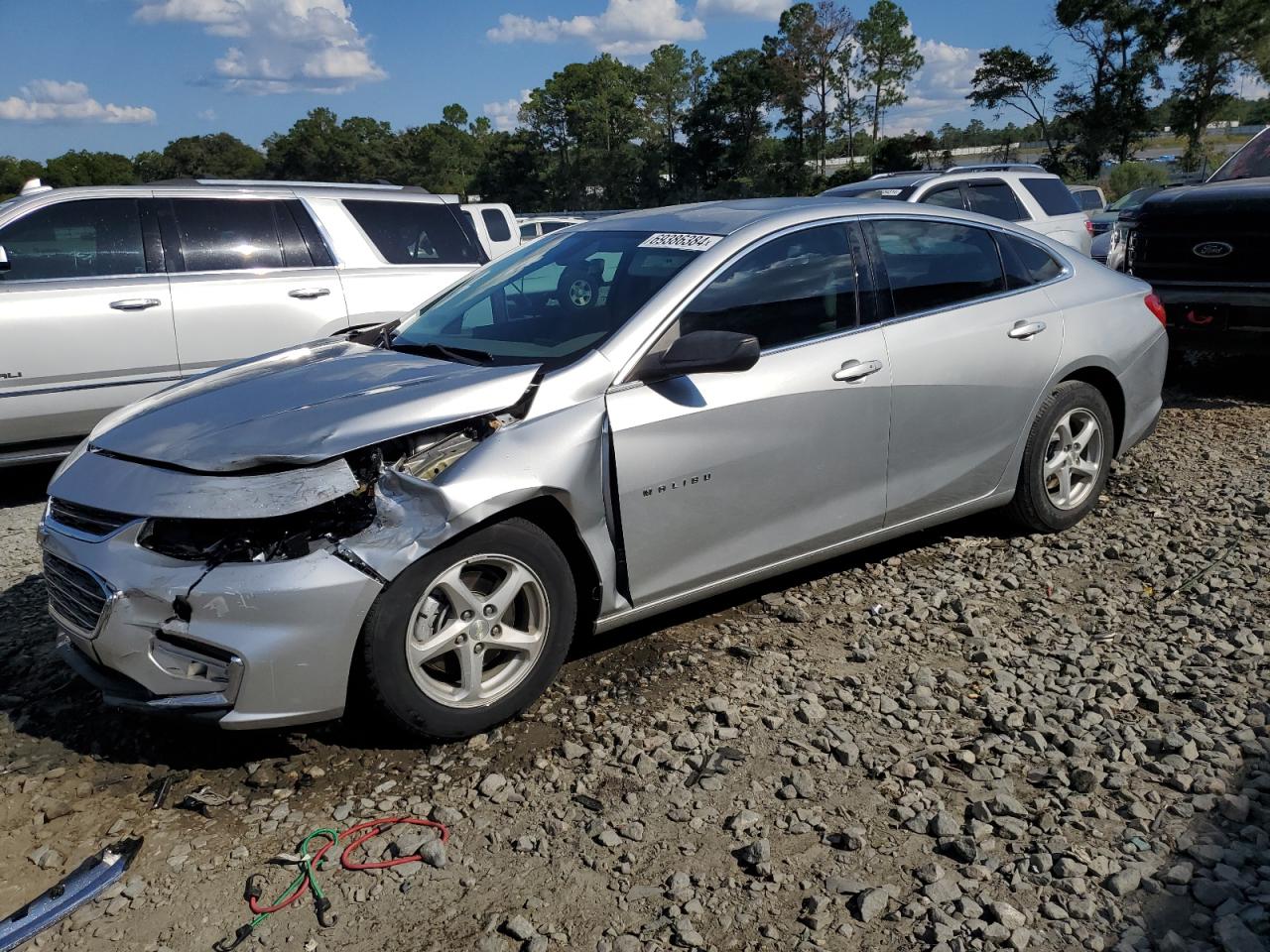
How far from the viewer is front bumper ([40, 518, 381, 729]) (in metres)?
2.86

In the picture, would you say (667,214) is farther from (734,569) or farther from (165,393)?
(165,393)

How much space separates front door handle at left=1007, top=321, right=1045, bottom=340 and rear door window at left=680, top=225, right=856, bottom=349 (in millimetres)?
910

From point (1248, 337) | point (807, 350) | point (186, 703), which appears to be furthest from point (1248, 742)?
point (1248, 337)

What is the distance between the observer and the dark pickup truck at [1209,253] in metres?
6.97

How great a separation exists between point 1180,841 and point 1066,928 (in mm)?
529

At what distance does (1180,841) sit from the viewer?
2.69 m

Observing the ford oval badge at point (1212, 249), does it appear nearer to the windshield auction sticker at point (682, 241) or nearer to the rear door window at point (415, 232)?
the windshield auction sticker at point (682, 241)

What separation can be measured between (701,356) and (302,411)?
132 cm

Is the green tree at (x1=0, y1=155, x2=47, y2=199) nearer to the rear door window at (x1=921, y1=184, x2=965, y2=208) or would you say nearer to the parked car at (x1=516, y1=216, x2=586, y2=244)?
the parked car at (x1=516, y1=216, x2=586, y2=244)

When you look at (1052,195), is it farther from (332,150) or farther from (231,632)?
(332,150)

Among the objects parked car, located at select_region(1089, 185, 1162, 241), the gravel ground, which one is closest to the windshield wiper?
the gravel ground

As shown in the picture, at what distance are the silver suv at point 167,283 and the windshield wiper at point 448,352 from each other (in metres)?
2.94

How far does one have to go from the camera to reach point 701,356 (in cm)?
344

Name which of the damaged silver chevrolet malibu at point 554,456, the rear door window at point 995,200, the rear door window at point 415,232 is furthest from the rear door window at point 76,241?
the rear door window at point 995,200
